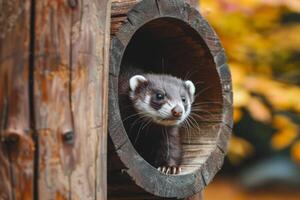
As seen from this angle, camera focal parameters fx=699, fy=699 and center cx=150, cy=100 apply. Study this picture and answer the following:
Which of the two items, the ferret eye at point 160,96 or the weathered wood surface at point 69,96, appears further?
the ferret eye at point 160,96

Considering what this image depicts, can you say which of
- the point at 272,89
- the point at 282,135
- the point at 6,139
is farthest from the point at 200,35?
the point at 282,135

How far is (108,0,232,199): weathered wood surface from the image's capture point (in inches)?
171

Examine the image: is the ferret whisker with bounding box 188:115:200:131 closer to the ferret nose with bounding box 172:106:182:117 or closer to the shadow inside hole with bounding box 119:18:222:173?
the shadow inside hole with bounding box 119:18:222:173

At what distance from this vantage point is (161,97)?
5.41 m

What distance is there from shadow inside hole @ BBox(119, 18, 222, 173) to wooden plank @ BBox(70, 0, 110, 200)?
4.27 ft

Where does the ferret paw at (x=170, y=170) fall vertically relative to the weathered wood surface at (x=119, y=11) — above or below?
below

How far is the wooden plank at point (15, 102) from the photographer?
11.0ft

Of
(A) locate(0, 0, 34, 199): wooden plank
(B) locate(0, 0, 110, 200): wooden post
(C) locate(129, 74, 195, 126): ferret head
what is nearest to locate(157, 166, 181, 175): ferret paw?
(C) locate(129, 74, 195, 126): ferret head

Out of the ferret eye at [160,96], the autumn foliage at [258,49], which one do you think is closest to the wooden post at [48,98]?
the ferret eye at [160,96]

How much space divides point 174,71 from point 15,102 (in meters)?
2.63

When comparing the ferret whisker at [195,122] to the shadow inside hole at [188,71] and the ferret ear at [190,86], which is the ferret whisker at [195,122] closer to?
the shadow inside hole at [188,71]

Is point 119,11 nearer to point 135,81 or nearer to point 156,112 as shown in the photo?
point 135,81

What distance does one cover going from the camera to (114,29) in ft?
14.3

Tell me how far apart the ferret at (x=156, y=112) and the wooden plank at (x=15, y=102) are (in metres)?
1.98
